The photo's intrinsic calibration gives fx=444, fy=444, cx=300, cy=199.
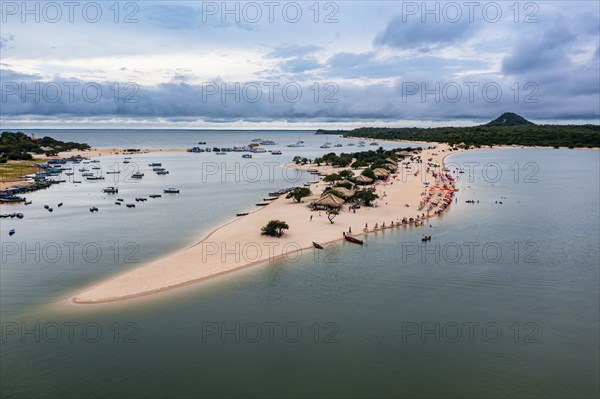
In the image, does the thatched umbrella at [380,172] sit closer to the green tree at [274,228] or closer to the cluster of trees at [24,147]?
the green tree at [274,228]

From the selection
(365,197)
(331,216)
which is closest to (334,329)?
(331,216)

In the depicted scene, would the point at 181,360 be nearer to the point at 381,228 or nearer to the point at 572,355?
the point at 572,355

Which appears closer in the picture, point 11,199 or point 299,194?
point 299,194

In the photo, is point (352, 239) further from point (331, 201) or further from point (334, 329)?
point (334, 329)

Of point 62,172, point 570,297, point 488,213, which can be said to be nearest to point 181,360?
point 570,297

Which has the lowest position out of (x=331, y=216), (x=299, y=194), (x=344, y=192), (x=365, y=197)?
(x=331, y=216)

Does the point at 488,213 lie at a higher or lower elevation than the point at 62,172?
lower
